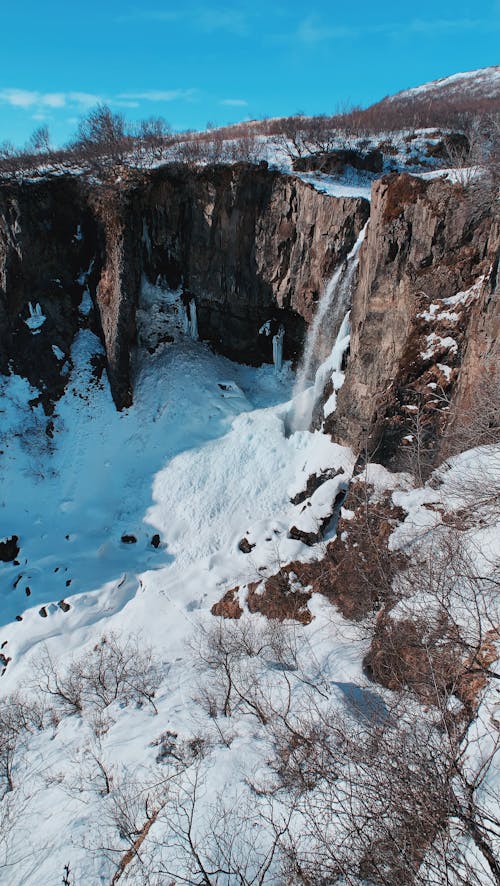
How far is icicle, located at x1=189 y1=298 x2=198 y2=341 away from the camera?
2652 centimetres

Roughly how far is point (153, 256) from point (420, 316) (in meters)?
16.3

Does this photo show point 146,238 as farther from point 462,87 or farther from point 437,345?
point 462,87

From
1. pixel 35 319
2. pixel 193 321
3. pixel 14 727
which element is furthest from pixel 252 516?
pixel 35 319

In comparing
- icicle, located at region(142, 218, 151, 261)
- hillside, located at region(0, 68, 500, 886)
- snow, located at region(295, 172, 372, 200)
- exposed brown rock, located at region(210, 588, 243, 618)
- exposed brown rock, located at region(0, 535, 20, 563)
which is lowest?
exposed brown rock, located at region(210, 588, 243, 618)

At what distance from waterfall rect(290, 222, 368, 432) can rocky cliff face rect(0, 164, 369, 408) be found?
129cm

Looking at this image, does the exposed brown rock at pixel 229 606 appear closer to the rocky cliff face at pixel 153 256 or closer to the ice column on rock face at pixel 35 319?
the rocky cliff face at pixel 153 256

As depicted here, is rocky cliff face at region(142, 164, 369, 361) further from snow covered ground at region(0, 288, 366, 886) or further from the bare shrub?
the bare shrub

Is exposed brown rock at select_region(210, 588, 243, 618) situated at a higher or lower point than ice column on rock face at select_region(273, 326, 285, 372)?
lower

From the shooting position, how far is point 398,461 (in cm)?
1672

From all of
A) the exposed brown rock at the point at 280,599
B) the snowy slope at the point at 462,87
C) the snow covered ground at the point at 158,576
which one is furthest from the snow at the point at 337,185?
the snowy slope at the point at 462,87

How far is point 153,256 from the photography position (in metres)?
25.8

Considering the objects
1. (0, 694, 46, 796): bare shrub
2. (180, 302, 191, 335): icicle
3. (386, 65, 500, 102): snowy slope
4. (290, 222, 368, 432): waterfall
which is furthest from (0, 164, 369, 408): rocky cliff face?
(386, 65, 500, 102): snowy slope

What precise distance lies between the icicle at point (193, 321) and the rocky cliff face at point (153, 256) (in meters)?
0.32

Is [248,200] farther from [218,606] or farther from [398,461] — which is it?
[218,606]
